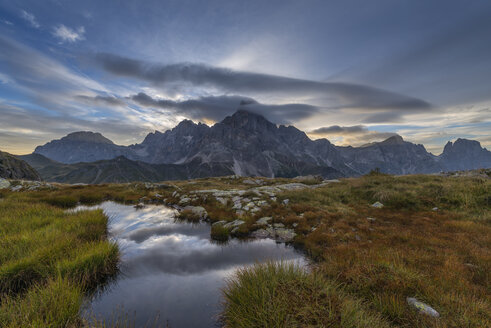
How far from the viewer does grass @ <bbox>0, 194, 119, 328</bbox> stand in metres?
3.58

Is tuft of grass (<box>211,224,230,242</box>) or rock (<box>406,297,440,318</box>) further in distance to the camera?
tuft of grass (<box>211,224,230,242</box>)

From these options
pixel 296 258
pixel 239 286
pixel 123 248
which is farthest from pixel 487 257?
pixel 123 248

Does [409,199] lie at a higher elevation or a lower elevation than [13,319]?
lower

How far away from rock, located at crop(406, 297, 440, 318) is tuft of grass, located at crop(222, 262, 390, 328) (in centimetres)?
79

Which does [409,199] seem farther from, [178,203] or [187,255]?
[178,203]

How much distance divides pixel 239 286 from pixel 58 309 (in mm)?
3662

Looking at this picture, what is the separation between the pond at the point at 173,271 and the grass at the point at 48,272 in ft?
2.12

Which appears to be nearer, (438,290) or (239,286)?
(438,290)

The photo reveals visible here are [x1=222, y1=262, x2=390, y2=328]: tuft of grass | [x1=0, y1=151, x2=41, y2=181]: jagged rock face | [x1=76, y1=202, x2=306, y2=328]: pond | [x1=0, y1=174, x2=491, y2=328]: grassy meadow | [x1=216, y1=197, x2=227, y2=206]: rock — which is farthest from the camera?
[x1=0, y1=151, x2=41, y2=181]: jagged rock face

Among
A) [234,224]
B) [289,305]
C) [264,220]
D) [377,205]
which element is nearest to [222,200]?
[234,224]

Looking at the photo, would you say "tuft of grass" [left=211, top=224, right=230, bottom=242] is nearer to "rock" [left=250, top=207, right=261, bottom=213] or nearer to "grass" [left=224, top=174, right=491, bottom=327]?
"grass" [left=224, top=174, right=491, bottom=327]

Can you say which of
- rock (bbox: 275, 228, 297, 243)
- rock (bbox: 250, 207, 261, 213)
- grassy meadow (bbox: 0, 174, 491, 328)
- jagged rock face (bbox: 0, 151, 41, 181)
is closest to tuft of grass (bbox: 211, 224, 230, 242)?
grassy meadow (bbox: 0, 174, 491, 328)

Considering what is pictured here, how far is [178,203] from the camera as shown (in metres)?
19.8

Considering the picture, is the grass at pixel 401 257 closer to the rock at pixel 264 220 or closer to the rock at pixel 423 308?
the rock at pixel 423 308
